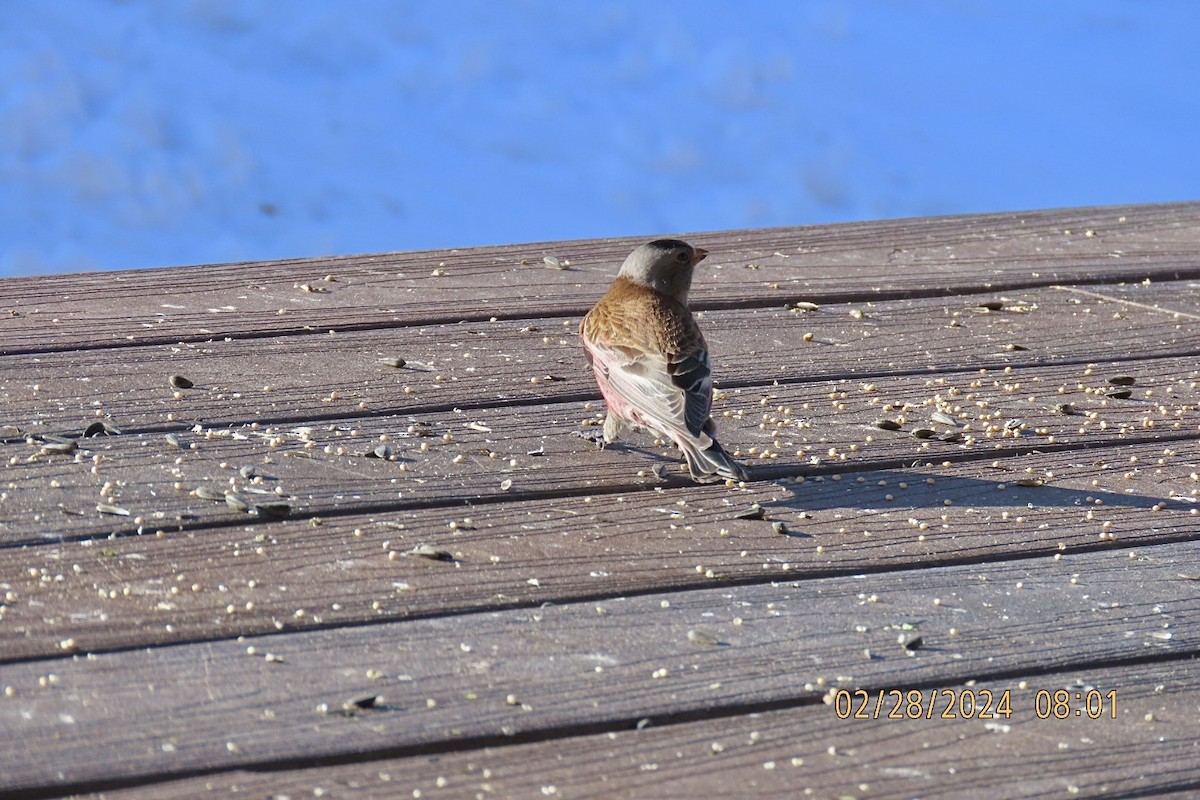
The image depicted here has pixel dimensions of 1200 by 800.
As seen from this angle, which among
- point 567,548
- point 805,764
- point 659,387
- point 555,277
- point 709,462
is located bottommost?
point 805,764

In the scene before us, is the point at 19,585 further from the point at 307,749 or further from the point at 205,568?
the point at 307,749

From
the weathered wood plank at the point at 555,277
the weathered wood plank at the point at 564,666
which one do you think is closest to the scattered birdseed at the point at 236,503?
the weathered wood plank at the point at 564,666

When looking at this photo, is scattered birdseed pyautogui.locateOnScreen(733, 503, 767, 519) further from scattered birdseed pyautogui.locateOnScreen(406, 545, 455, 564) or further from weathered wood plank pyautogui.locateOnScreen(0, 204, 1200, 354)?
weathered wood plank pyautogui.locateOnScreen(0, 204, 1200, 354)

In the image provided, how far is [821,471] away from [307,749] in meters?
1.06

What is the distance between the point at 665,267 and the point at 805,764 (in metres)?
1.54

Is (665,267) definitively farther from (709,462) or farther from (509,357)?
(709,462)

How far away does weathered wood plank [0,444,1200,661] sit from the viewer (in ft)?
5.58

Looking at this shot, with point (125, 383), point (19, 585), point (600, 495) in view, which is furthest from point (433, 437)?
point (19, 585)

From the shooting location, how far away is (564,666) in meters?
1.60
